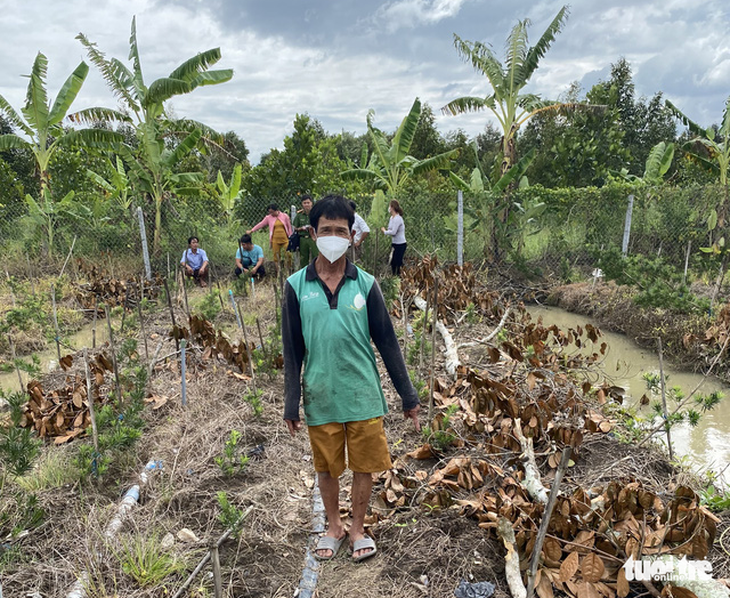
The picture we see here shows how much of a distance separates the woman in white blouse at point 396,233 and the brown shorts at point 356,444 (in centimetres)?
613

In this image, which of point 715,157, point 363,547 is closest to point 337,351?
point 363,547

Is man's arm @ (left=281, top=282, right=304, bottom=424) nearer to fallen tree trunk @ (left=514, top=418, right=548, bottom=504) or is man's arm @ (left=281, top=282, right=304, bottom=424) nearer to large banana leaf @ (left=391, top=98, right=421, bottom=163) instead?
fallen tree trunk @ (left=514, top=418, right=548, bottom=504)

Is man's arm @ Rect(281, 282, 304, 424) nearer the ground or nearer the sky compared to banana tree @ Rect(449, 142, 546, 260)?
nearer the ground

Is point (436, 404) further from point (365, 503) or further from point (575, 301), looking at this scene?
point (575, 301)

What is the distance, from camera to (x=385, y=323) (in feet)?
7.48

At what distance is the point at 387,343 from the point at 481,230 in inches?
315

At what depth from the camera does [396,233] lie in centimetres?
830

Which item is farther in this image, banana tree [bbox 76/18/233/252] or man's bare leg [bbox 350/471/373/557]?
banana tree [bbox 76/18/233/252]

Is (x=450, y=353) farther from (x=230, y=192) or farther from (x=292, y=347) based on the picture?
(x=230, y=192)

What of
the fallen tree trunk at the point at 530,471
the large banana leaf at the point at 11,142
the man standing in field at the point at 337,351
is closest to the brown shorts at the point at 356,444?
the man standing in field at the point at 337,351

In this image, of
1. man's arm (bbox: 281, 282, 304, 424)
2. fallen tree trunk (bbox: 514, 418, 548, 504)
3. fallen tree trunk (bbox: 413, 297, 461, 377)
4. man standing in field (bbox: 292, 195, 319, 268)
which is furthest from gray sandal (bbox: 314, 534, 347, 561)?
man standing in field (bbox: 292, 195, 319, 268)

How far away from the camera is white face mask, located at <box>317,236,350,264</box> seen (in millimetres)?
2180

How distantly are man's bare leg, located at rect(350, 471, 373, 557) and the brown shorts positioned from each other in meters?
0.10

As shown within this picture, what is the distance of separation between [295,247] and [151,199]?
13.5 feet
